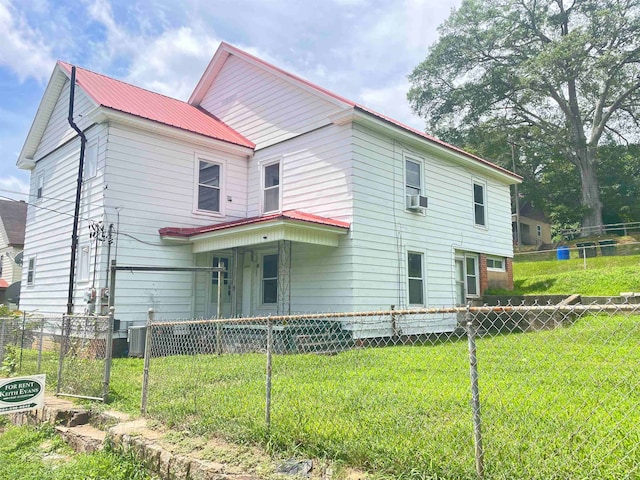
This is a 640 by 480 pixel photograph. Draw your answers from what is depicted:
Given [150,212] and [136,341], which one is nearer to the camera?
[136,341]

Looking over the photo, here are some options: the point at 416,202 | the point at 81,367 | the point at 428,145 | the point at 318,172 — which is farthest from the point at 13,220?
the point at 81,367

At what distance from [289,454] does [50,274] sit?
12479 mm

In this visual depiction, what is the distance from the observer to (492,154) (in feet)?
116

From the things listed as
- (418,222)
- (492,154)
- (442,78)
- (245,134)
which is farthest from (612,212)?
(245,134)

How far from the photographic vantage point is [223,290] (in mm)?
13367

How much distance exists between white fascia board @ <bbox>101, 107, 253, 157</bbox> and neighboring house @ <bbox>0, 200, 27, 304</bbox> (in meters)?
19.3

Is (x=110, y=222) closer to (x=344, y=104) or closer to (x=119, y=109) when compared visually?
(x=119, y=109)

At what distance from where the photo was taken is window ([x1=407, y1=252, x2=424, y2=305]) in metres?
12.8

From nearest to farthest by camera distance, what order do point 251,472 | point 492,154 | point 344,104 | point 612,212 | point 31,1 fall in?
point 251,472 → point 31,1 → point 344,104 → point 492,154 → point 612,212

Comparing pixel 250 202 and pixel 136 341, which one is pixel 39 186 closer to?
pixel 250 202

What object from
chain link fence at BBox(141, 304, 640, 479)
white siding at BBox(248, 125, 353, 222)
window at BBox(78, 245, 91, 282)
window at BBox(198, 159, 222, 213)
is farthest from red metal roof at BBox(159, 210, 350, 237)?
chain link fence at BBox(141, 304, 640, 479)

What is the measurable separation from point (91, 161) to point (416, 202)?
8598 mm

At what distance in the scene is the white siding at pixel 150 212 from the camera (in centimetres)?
1147

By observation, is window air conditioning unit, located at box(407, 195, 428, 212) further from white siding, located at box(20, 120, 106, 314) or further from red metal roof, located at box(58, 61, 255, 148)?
white siding, located at box(20, 120, 106, 314)
